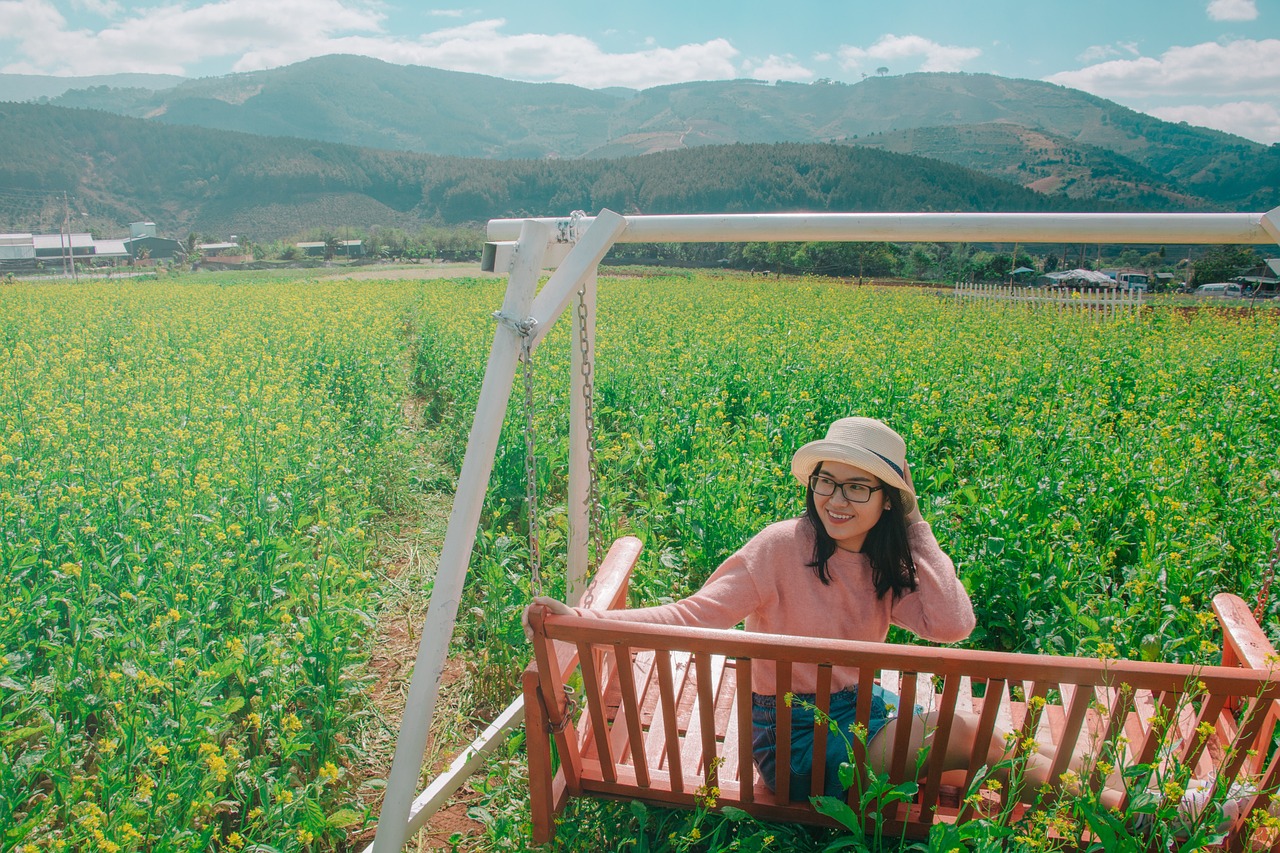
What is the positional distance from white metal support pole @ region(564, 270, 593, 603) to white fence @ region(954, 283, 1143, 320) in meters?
19.0

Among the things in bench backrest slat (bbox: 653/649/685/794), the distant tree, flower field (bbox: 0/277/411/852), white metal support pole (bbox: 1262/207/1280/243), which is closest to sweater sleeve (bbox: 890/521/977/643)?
bench backrest slat (bbox: 653/649/685/794)

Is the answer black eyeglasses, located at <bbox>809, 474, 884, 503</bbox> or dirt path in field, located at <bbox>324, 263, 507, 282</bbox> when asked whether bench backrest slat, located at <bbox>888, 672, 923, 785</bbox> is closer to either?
black eyeglasses, located at <bbox>809, 474, 884, 503</bbox>

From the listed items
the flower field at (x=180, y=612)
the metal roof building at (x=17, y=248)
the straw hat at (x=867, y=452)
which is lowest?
the flower field at (x=180, y=612)

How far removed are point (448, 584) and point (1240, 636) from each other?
2219mm

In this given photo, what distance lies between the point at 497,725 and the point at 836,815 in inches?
51.8

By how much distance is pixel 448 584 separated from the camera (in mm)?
2178

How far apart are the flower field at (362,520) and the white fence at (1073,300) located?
35.4 feet

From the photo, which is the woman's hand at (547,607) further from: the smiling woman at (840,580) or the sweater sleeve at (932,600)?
the sweater sleeve at (932,600)

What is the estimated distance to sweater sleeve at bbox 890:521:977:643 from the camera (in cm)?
227

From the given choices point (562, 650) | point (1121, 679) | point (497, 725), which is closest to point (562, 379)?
point (497, 725)

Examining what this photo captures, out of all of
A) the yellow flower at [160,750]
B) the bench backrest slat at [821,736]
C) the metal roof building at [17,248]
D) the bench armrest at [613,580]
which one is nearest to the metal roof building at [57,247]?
the metal roof building at [17,248]

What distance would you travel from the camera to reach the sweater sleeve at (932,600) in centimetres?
227

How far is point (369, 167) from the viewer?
13350 centimetres

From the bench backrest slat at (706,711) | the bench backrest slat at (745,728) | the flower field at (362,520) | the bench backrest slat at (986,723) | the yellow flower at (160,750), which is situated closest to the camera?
the bench backrest slat at (986,723)
